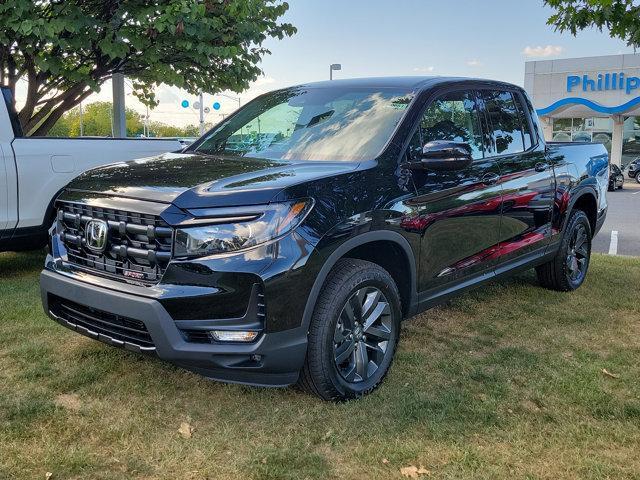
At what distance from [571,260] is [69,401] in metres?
4.58

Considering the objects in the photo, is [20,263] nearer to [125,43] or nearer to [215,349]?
[125,43]

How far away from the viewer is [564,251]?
5.75 m

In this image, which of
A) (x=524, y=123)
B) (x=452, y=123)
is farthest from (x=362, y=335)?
(x=524, y=123)

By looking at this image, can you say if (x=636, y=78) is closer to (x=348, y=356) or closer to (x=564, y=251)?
(x=564, y=251)

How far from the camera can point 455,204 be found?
4.05 meters

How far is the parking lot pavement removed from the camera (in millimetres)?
9656

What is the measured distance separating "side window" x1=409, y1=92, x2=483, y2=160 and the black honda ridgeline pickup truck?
0.01m

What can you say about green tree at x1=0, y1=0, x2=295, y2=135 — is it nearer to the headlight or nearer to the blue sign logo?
the headlight

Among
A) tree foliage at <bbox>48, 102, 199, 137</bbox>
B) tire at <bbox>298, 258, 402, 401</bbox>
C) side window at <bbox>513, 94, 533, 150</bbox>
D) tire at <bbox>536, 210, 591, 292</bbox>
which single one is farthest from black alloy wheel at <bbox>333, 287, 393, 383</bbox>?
tree foliage at <bbox>48, 102, 199, 137</bbox>

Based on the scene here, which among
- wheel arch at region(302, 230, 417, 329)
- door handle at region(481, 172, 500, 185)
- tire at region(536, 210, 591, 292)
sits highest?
door handle at region(481, 172, 500, 185)

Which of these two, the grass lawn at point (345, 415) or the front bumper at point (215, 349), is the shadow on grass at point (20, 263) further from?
the front bumper at point (215, 349)

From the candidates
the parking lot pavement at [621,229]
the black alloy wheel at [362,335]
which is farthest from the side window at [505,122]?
the parking lot pavement at [621,229]

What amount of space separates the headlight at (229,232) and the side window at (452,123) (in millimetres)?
1233

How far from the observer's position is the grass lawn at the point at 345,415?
282 centimetres
